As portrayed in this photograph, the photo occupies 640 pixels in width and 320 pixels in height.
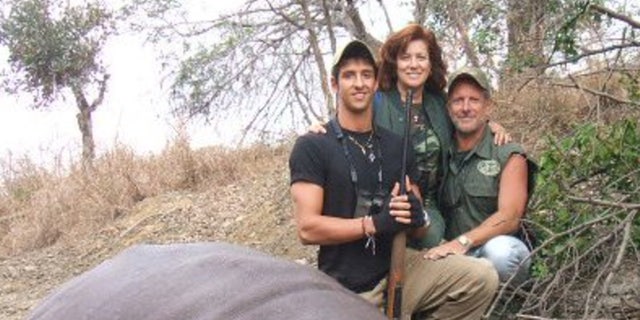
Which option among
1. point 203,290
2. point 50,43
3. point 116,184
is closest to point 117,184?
point 116,184

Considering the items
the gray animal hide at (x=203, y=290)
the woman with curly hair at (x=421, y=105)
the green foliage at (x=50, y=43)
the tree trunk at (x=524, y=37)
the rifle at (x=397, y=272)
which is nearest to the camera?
the gray animal hide at (x=203, y=290)

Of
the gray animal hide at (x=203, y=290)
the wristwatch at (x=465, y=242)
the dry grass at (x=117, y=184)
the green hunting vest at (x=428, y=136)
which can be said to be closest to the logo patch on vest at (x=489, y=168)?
the green hunting vest at (x=428, y=136)

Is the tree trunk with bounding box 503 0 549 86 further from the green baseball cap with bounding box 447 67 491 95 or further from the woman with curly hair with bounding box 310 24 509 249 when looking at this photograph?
the woman with curly hair with bounding box 310 24 509 249

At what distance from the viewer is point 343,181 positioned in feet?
11.6

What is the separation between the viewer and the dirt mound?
7.82 metres

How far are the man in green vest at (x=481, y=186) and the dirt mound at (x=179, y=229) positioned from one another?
3.35 meters

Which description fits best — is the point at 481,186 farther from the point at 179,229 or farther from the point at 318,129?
the point at 179,229

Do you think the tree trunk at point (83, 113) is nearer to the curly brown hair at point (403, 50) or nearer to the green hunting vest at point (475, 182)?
the curly brown hair at point (403, 50)

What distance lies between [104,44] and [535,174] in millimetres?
12027

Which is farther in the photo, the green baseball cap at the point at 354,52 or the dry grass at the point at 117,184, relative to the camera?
the dry grass at the point at 117,184

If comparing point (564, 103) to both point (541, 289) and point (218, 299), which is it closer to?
point (541, 289)

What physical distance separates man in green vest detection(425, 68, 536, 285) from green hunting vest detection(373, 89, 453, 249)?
0.04 metres

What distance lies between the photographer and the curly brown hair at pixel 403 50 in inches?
153

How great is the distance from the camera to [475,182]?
12.7 feet
